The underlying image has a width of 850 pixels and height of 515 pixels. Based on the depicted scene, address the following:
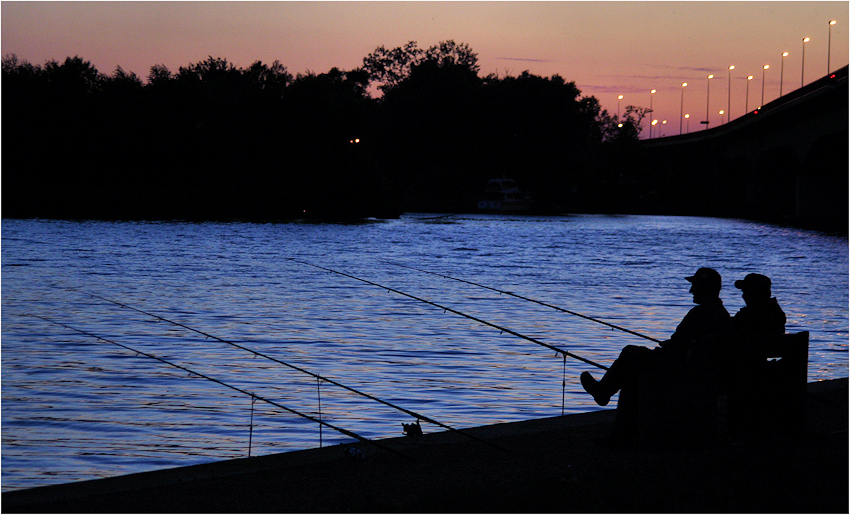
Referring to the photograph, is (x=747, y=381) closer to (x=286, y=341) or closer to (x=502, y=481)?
(x=502, y=481)

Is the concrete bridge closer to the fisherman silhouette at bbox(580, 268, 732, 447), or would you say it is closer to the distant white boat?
the distant white boat

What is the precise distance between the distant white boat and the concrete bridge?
61.9 ft

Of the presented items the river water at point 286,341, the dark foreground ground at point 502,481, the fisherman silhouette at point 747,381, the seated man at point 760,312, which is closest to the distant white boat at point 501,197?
the river water at point 286,341

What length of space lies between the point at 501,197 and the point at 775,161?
1255 inches

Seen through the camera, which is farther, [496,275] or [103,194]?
[103,194]

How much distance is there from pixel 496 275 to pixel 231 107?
5069 centimetres

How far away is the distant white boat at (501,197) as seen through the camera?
346 feet

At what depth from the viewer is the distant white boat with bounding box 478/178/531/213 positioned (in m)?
106

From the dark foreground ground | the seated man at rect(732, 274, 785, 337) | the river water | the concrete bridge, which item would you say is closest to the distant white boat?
the concrete bridge

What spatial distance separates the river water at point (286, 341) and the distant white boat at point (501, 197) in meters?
69.4

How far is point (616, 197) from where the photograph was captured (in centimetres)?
12362

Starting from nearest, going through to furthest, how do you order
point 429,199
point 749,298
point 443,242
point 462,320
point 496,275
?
point 749,298 → point 462,320 → point 496,275 → point 443,242 → point 429,199

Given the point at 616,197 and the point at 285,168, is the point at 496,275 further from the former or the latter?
the point at 616,197

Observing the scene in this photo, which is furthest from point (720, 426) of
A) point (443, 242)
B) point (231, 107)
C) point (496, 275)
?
point (231, 107)
